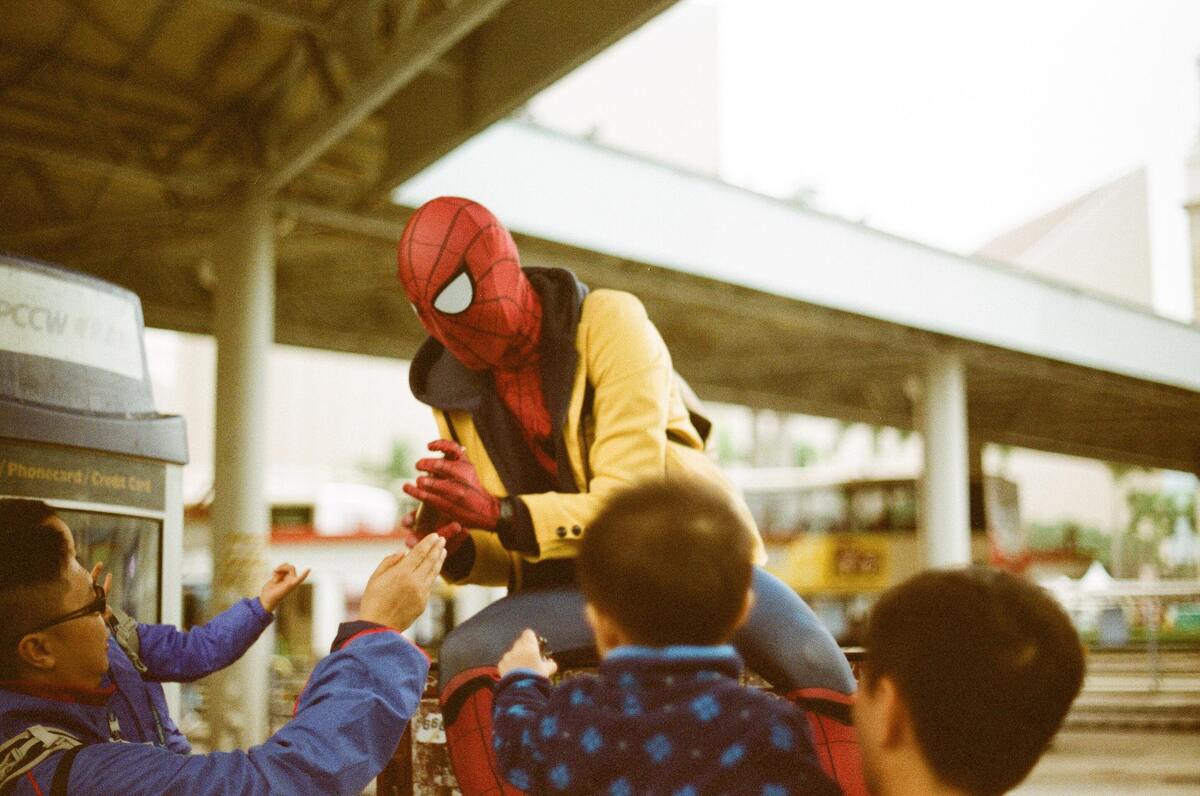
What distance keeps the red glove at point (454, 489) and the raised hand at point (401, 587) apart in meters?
0.28

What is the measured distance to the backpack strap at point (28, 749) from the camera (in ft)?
5.44

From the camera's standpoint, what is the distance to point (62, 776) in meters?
1.64

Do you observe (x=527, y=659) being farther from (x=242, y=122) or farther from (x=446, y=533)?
(x=242, y=122)

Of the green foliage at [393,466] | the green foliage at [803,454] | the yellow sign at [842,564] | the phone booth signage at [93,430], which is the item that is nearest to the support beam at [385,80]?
the phone booth signage at [93,430]

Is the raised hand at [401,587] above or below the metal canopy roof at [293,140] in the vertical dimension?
below

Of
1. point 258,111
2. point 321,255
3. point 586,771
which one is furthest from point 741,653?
point 321,255

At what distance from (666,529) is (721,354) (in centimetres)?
2202

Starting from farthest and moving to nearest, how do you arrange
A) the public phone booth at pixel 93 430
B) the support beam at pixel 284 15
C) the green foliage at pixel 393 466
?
the green foliage at pixel 393 466 → the support beam at pixel 284 15 → the public phone booth at pixel 93 430

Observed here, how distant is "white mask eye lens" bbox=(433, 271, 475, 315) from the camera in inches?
99.3

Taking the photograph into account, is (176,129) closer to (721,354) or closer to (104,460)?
(104,460)

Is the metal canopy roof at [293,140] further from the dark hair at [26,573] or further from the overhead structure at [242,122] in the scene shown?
the dark hair at [26,573]

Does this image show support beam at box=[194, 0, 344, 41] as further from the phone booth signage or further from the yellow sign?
the yellow sign

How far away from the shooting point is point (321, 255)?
55.4ft

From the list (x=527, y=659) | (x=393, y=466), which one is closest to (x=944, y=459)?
(x=527, y=659)
